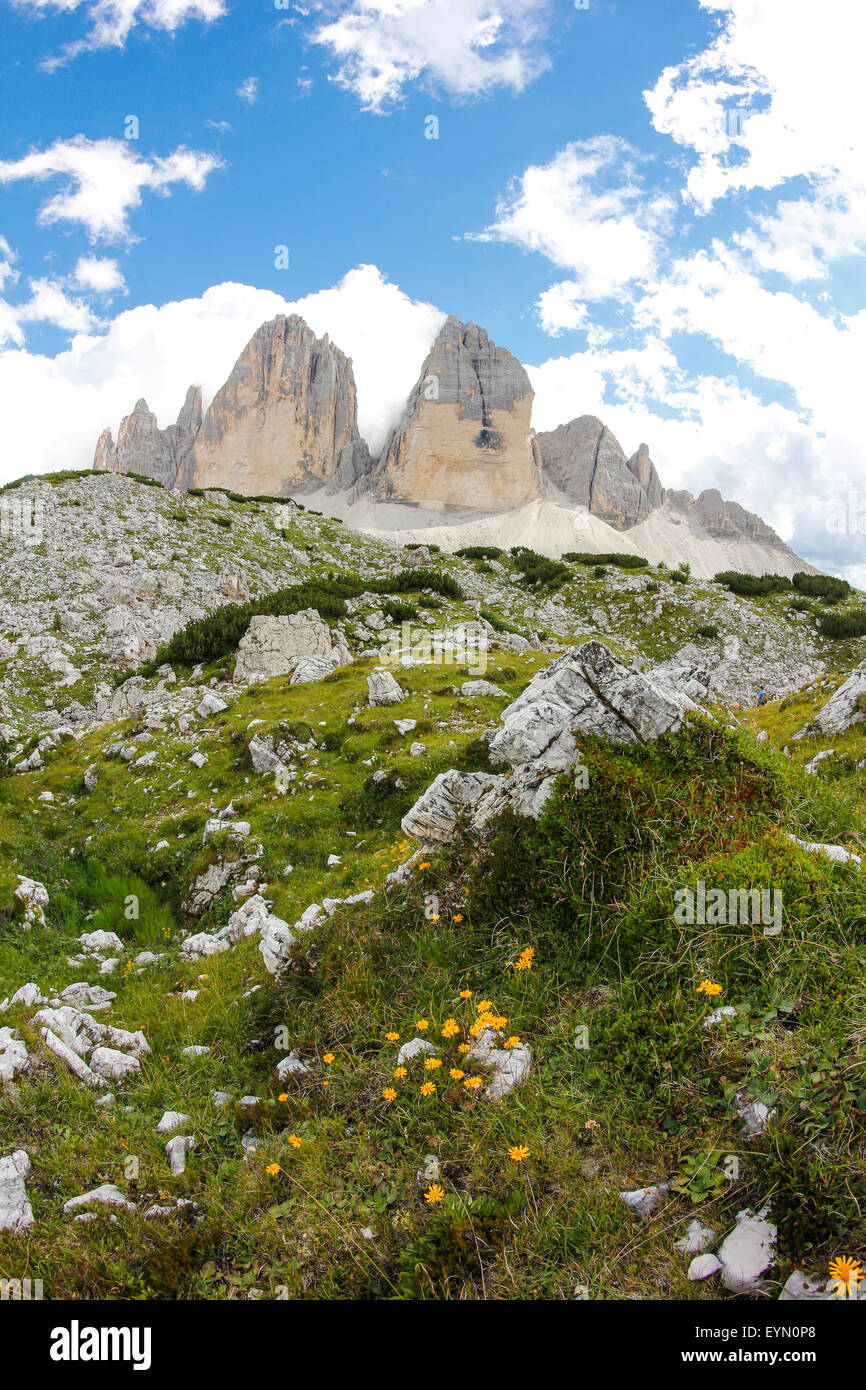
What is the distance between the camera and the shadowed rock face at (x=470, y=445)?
153375mm

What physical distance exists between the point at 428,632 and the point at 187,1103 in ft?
86.2

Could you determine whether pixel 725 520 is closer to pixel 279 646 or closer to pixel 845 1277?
pixel 279 646

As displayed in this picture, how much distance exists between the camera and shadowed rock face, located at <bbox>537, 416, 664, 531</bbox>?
509ft

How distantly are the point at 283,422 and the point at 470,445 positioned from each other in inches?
1978

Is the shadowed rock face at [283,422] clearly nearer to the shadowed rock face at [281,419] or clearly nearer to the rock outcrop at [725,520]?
the shadowed rock face at [281,419]

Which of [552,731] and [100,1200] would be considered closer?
[100,1200]

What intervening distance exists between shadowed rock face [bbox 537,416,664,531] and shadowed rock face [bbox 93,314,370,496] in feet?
175

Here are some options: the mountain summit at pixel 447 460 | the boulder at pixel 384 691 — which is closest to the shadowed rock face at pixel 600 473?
the mountain summit at pixel 447 460

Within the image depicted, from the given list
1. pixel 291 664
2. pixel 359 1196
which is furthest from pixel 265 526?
pixel 359 1196

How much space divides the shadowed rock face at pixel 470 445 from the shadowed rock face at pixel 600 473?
40.9ft

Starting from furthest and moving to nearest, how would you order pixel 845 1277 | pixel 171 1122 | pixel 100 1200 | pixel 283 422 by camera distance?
pixel 283 422 → pixel 171 1122 → pixel 100 1200 → pixel 845 1277

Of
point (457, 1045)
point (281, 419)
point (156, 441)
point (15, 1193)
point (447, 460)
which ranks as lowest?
point (15, 1193)

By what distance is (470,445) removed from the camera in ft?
504

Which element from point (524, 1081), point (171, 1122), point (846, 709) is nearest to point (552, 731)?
point (524, 1081)
